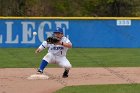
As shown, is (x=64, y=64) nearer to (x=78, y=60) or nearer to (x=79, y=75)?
(x=79, y=75)

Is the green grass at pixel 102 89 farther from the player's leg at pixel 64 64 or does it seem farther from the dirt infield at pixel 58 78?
the player's leg at pixel 64 64

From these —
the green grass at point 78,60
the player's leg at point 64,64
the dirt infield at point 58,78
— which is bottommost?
the green grass at point 78,60

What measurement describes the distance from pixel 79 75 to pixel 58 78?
0.92 meters

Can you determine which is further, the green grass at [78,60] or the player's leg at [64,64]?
the green grass at [78,60]

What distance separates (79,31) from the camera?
25.4 m

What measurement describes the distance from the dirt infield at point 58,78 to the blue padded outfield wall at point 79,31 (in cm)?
959

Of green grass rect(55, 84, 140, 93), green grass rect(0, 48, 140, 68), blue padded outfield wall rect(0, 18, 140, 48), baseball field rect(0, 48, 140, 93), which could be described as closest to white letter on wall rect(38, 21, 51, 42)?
blue padded outfield wall rect(0, 18, 140, 48)

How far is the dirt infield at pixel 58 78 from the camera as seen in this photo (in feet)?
37.7

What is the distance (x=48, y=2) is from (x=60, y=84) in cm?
2933

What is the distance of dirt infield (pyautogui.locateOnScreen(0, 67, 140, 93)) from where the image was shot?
11.5 meters

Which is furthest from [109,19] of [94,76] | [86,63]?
[94,76]

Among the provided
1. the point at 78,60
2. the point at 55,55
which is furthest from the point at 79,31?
the point at 55,55

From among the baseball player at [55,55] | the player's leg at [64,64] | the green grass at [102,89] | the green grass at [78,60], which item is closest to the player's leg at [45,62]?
the baseball player at [55,55]

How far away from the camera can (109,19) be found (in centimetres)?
2569
